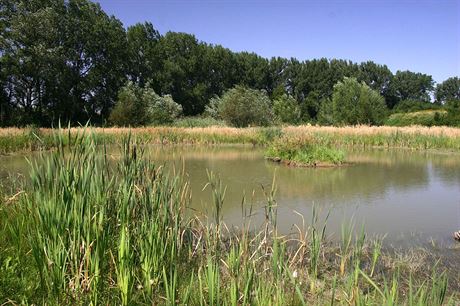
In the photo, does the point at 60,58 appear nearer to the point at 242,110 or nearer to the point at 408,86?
the point at 242,110

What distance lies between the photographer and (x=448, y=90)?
232ft

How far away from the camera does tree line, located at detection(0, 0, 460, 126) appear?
92.0 ft

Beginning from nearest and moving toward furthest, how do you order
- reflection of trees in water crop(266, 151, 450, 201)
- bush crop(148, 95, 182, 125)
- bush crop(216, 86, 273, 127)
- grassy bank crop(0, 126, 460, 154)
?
reflection of trees in water crop(266, 151, 450, 201)
grassy bank crop(0, 126, 460, 154)
bush crop(216, 86, 273, 127)
bush crop(148, 95, 182, 125)

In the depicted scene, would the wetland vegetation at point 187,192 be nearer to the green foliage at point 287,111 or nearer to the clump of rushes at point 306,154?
the clump of rushes at point 306,154

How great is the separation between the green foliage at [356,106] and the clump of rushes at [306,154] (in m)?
20.0

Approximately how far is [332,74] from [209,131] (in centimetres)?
4267

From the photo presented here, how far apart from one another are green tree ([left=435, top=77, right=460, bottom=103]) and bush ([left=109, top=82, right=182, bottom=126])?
52973 millimetres

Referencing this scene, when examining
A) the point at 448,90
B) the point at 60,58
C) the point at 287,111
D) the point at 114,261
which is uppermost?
the point at 448,90

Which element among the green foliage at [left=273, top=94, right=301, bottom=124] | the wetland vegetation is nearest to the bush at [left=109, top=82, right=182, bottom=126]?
the wetland vegetation

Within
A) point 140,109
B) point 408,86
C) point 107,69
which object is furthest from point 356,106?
point 408,86

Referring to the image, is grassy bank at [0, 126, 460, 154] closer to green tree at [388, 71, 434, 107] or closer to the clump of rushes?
the clump of rushes

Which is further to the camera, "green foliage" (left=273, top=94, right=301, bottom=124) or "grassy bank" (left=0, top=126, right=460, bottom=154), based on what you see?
"green foliage" (left=273, top=94, right=301, bottom=124)

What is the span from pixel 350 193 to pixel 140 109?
21.0 m

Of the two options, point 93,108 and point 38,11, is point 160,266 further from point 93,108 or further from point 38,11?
point 93,108
